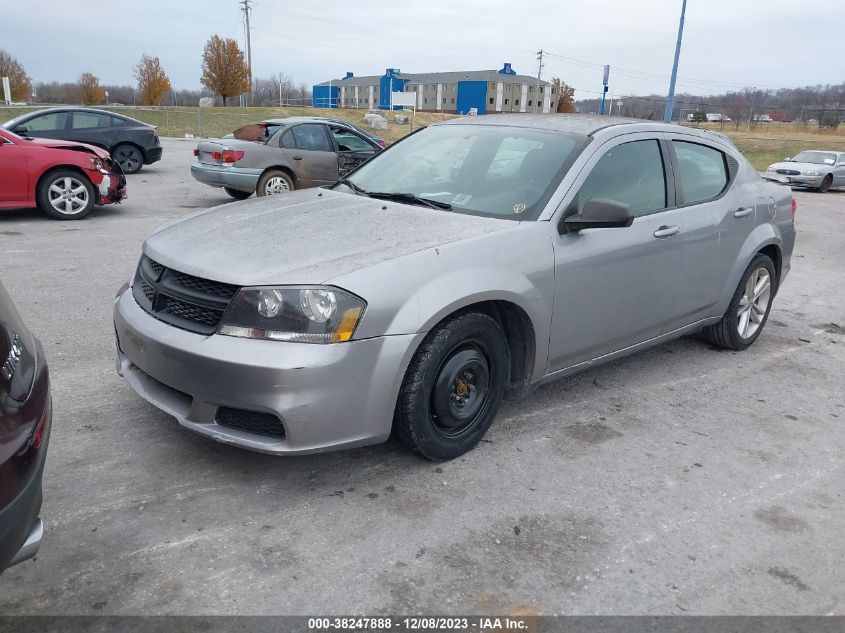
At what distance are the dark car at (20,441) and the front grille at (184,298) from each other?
86 cm

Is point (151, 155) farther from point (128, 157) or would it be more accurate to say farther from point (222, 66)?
point (222, 66)

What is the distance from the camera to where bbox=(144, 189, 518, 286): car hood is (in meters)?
3.08

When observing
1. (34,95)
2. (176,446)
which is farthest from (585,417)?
(34,95)

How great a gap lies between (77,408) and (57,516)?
1134 mm

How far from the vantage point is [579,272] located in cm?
380

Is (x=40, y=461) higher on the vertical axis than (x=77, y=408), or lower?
higher

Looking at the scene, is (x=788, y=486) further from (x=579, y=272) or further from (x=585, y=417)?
(x=579, y=272)

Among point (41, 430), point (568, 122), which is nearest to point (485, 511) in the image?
point (41, 430)

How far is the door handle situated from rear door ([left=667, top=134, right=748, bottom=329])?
11cm

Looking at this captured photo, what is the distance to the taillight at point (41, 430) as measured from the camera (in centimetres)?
205

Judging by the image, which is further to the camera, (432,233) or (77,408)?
(77,408)

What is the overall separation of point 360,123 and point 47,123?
1183 inches

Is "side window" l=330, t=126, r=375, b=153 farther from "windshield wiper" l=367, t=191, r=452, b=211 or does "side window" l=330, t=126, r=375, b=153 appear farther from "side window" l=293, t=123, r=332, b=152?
"windshield wiper" l=367, t=191, r=452, b=211

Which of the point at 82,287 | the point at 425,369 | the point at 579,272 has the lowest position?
the point at 82,287
